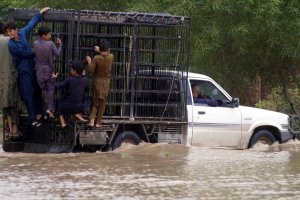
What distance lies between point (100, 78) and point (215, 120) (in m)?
2.54

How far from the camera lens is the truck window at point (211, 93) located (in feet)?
51.6

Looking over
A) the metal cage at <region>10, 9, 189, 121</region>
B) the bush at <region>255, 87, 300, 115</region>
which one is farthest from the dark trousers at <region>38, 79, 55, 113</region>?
the bush at <region>255, 87, 300, 115</region>

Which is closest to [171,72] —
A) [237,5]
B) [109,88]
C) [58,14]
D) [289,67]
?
[109,88]

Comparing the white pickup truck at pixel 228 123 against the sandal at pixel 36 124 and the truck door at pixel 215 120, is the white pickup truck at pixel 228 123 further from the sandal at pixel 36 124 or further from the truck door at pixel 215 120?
the sandal at pixel 36 124

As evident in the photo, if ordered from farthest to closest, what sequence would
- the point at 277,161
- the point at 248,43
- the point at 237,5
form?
1. the point at 248,43
2. the point at 237,5
3. the point at 277,161

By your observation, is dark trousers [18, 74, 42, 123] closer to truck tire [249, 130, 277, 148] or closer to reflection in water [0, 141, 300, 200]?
reflection in water [0, 141, 300, 200]

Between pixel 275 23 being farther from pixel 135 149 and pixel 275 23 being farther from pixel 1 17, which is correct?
pixel 1 17

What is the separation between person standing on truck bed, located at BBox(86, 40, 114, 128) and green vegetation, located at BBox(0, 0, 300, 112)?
→ 13.7 ft

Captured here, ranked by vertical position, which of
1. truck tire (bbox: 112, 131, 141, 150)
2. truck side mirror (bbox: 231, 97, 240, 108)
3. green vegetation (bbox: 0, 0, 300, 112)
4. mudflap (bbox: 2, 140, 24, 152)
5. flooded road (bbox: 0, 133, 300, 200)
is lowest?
flooded road (bbox: 0, 133, 300, 200)

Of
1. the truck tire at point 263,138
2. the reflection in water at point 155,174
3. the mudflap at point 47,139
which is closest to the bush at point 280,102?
the truck tire at point 263,138

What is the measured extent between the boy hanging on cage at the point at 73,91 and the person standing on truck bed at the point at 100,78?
0.21 meters

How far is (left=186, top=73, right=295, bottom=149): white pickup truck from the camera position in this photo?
1527cm

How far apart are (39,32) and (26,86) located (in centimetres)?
102

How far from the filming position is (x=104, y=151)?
14.8 m
